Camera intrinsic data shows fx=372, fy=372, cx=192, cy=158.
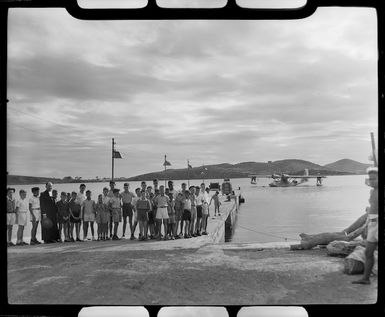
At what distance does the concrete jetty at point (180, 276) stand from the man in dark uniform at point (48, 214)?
0.44m

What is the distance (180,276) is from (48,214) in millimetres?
2872

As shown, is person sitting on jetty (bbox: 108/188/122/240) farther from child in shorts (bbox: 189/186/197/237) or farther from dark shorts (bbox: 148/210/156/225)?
child in shorts (bbox: 189/186/197/237)

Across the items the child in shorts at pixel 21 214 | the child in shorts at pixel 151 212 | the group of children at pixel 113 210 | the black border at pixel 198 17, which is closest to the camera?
the black border at pixel 198 17

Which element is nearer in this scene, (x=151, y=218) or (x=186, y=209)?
(x=151, y=218)

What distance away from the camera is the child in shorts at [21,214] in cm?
566

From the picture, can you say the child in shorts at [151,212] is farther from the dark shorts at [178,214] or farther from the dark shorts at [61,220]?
the dark shorts at [61,220]

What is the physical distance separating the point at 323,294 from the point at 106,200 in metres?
3.93

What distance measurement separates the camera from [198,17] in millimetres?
1990

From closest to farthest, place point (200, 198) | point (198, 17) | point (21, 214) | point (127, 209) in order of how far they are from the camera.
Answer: point (198, 17)
point (21, 214)
point (127, 209)
point (200, 198)

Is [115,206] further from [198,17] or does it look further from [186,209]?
[198,17]

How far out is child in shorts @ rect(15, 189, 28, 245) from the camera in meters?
5.66

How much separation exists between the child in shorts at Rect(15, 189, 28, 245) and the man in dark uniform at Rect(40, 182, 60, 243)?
0.25 m

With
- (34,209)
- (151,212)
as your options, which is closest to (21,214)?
(34,209)

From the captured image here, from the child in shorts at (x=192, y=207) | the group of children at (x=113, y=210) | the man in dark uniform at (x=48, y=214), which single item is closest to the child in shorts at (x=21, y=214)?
the group of children at (x=113, y=210)
